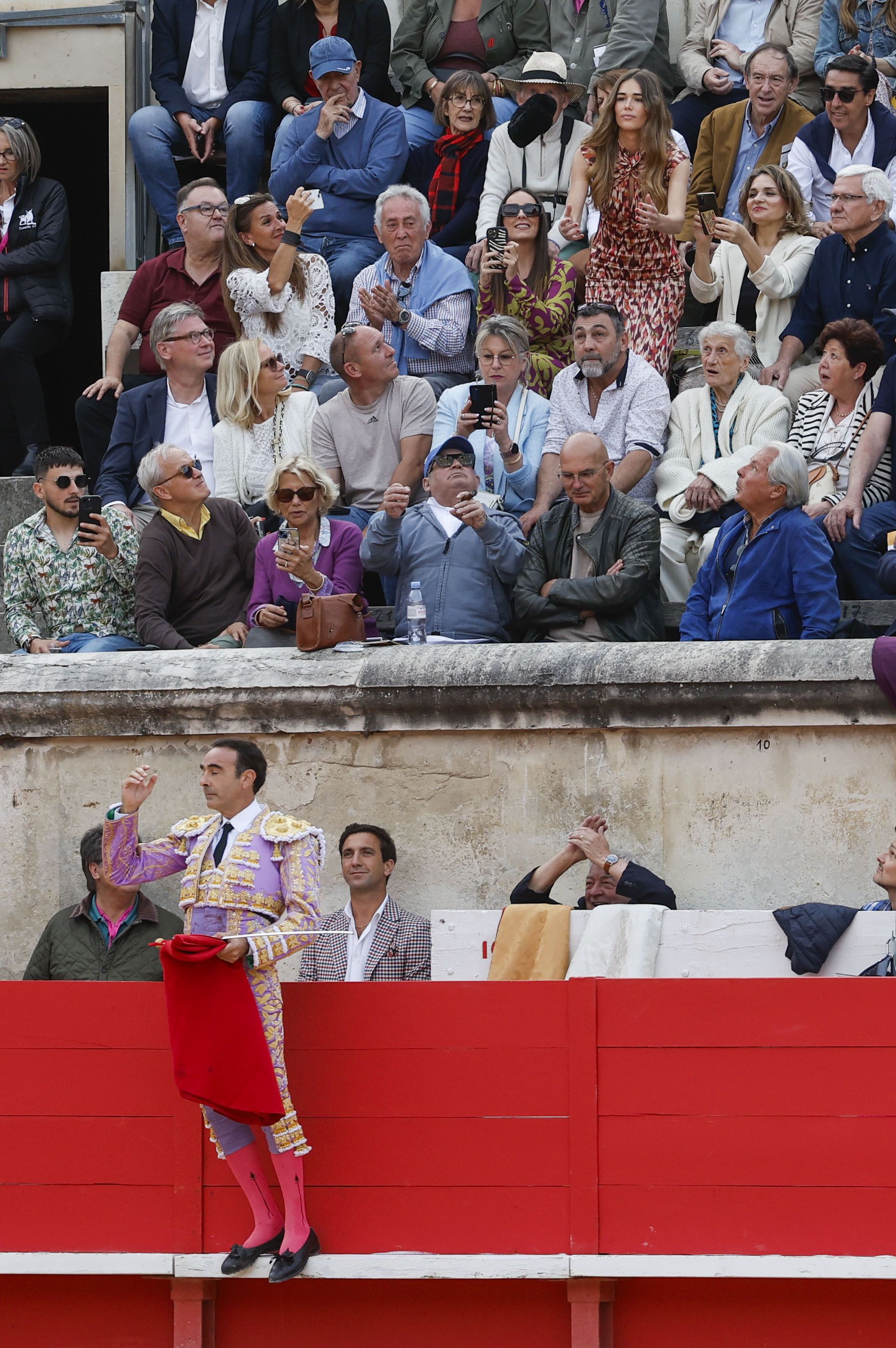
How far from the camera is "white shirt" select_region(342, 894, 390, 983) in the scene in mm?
6152

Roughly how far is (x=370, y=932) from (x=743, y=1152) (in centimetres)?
136

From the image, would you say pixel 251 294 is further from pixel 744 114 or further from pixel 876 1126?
pixel 876 1126

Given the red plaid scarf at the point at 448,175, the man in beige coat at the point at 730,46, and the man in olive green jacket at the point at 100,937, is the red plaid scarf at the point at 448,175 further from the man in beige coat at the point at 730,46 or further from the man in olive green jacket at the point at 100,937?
the man in olive green jacket at the point at 100,937

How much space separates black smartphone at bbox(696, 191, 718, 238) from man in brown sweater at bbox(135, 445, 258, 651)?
2.14 meters

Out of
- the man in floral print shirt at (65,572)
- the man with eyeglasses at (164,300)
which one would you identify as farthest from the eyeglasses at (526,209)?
the man in floral print shirt at (65,572)

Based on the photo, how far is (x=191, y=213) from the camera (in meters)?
8.44

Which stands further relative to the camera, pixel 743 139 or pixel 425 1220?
pixel 743 139

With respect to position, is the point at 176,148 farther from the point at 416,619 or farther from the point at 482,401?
the point at 416,619

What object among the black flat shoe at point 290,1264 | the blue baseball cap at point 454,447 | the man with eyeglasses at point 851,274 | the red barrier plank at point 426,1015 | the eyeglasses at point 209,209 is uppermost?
the eyeglasses at point 209,209

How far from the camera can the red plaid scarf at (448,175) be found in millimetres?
8836

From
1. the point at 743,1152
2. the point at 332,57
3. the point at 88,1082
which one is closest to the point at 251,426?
the point at 332,57

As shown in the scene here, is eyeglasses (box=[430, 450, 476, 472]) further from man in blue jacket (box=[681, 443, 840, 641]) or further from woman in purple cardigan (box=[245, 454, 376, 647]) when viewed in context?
man in blue jacket (box=[681, 443, 840, 641])

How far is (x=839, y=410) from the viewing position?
7.23 metres

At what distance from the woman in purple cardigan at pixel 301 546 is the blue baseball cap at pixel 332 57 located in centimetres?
258
